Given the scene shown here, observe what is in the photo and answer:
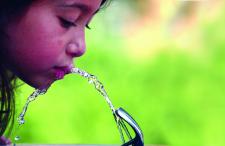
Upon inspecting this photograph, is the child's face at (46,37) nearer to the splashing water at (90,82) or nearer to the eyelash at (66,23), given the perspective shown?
the eyelash at (66,23)

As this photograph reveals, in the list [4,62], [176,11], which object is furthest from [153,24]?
Result: [4,62]

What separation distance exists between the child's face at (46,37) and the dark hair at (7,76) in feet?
0.04

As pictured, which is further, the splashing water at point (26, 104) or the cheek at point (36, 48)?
the splashing water at point (26, 104)

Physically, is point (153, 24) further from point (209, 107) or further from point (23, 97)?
point (23, 97)

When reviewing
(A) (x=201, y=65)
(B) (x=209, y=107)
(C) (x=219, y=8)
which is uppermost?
(C) (x=219, y=8)

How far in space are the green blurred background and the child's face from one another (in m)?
0.19

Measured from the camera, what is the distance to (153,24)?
3.95 ft

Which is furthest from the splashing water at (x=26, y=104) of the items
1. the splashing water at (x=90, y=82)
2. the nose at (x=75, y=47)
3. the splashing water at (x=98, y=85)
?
the nose at (x=75, y=47)

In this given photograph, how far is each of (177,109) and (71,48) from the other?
386 mm

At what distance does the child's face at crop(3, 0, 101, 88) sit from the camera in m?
0.90

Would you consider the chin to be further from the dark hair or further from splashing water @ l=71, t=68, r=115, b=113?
splashing water @ l=71, t=68, r=115, b=113

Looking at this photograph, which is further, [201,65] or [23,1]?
[201,65]

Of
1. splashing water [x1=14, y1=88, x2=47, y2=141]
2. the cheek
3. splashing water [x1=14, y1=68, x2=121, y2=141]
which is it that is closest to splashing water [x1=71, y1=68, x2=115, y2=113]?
splashing water [x1=14, y1=68, x2=121, y2=141]

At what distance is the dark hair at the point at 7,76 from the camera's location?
88 cm
